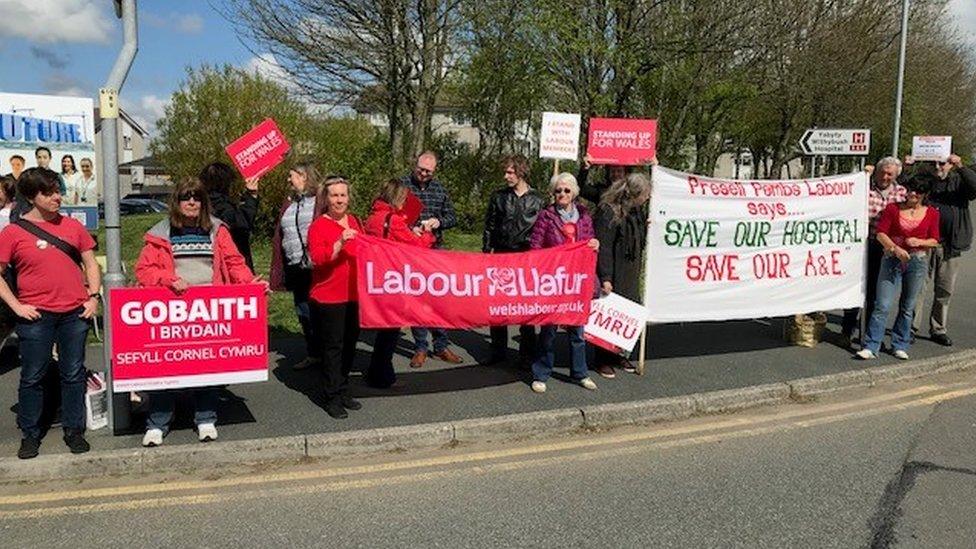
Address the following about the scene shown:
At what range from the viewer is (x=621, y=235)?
645 cm

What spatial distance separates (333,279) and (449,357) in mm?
2047

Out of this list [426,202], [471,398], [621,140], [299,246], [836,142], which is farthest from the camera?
[836,142]

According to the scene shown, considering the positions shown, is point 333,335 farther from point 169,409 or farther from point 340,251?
point 169,409

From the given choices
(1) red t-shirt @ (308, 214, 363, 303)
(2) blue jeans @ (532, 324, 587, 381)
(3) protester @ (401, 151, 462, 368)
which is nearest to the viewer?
(1) red t-shirt @ (308, 214, 363, 303)

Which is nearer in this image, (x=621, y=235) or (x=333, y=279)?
(x=333, y=279)

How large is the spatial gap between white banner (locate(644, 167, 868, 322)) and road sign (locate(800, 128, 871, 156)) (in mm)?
6545

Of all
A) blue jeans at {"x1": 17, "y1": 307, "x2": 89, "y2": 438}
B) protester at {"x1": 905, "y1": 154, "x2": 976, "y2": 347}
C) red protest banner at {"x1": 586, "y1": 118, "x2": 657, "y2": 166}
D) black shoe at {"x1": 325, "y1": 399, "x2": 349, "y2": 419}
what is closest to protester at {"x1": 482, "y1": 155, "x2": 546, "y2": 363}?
red protest banner at {"x1": 586, "y1": 118, "x2": 657, "y2": 166}

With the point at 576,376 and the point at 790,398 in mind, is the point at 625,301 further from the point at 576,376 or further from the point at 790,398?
the point at 790,398

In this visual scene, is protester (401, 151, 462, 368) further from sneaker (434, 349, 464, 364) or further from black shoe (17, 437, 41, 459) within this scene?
black shoe (17, 437, 41, 459)

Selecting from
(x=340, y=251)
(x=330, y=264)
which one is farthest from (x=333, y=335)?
(x=340, y=251)

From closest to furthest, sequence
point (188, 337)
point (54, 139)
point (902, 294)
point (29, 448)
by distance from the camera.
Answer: point (29, 448), point (188, 337), point (902, 294), point (54, 139)

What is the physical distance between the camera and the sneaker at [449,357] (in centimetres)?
701

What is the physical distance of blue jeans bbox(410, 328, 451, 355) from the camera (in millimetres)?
6941

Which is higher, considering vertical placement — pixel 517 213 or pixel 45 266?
pixel 517 213
